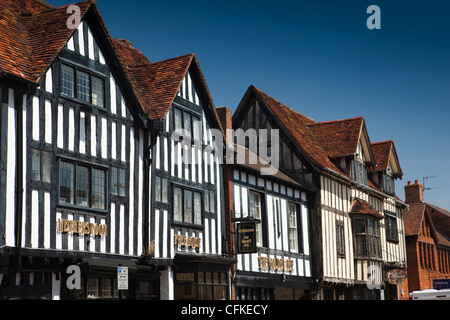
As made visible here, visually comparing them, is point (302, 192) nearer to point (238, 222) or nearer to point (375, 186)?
point (238, 222)

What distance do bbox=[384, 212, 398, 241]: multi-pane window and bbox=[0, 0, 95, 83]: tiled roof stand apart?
72.3ft

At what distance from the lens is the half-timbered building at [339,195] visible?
26703mm

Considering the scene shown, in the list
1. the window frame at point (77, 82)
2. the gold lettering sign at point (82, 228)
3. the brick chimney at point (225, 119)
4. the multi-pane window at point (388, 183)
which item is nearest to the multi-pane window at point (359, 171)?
the multi-pane window at point (388, 183)

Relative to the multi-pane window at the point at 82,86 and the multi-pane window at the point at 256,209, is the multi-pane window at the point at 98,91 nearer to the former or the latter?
the multi-pane window at the point at 82,86

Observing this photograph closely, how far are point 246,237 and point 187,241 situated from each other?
2484mm

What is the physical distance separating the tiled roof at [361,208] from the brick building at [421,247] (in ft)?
31.3

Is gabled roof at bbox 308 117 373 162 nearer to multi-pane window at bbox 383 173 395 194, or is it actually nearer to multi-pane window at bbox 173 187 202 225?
multi-pane window at bbox 383 173 395 194

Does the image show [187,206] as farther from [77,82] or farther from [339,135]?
[339,135]

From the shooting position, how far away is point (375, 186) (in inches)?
1332

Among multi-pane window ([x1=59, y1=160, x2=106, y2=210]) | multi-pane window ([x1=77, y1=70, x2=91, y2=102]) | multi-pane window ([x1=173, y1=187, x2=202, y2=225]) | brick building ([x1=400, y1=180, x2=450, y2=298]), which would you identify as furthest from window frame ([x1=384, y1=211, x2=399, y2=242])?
multi-pane window ([x1=77, y1=70, x2=91, y2=102])

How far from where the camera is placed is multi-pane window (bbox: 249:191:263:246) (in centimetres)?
2283

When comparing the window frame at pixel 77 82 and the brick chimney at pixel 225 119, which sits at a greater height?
the brick chimney at pixel 225 119

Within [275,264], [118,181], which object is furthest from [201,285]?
[275,264]

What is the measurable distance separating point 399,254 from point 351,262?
6.90 metres
